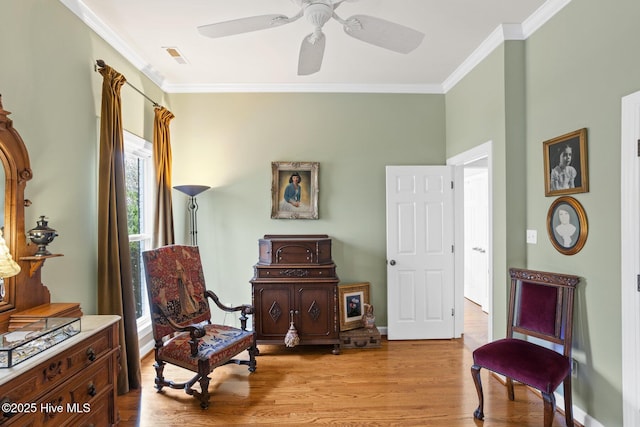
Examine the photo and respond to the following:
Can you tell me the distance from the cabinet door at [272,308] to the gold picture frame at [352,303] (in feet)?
2.24

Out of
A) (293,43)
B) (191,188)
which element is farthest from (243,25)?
(191,188)

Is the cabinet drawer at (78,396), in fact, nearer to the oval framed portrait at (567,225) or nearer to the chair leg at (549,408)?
the chair leg at (549,408)

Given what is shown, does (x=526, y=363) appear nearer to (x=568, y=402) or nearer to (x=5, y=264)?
(x=568, y=402)

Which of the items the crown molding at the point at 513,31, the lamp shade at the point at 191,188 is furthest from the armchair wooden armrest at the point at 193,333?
the crown molding at the point at 513,31

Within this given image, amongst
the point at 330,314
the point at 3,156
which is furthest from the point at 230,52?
the point at 330,314

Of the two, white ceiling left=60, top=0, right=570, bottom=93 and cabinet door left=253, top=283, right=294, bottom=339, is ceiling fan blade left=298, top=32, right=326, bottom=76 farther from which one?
cabinet door left=253, top=283, right=294, bottom=339

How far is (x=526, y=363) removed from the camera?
86.3 inches

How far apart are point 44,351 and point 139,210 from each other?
2.28 meters

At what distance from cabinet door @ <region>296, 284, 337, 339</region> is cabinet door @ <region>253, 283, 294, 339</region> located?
126 millimetres

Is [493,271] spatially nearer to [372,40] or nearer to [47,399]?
[372,40]

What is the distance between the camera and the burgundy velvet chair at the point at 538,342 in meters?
2.10

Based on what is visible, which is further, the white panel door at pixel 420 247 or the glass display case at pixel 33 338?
the white panel door at pixel 420 247

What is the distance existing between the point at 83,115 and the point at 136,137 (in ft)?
2.49

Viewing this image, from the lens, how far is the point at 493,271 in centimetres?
301
